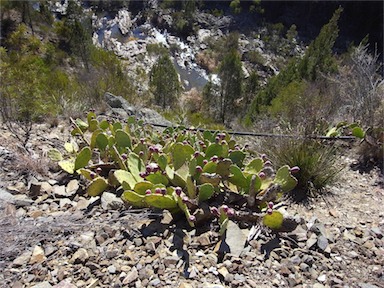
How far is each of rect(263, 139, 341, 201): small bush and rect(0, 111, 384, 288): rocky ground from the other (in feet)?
1.15

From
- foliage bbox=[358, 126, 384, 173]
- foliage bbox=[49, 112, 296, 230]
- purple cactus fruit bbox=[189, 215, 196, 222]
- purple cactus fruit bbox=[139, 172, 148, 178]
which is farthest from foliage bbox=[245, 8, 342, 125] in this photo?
purple cactus fruit bbox=[189, 215, 196, 222]

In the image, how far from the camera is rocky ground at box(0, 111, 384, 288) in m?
1.56

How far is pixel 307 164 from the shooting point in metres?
2.76

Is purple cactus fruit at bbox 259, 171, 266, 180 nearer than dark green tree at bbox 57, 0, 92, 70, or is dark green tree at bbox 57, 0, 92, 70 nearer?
purple cactus fruit at bbox 259, 171, 266, 180

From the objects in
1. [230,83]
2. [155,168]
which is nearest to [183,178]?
[155,168]

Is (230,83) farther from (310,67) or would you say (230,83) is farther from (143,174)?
(143,174)

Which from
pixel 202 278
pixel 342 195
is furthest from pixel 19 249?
pixel 342 195

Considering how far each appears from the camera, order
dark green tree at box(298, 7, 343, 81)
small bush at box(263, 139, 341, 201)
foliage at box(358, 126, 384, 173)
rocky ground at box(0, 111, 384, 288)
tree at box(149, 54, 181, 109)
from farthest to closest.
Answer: tree at box(149, 54, 181, 109) < dark green tree at box(298, 7, 343, 81) < foliage at box(358, 126, 384, 173) < small bush at box(263, 139, 341, 201) < rocky ground at box(0, 111, 384, 288)

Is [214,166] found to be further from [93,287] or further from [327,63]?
[327,63]

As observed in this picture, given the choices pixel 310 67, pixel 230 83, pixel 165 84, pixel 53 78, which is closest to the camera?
pixel 53 78

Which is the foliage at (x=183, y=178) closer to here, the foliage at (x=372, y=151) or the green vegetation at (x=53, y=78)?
the green vegetation at (x=53, y=78)

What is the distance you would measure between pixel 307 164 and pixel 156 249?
5.15 feet

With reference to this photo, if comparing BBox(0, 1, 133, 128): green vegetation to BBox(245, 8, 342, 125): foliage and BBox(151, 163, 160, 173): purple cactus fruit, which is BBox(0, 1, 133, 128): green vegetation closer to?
BBox(151, 163, 160, 173): purple cactus fruit

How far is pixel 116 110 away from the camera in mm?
6055
